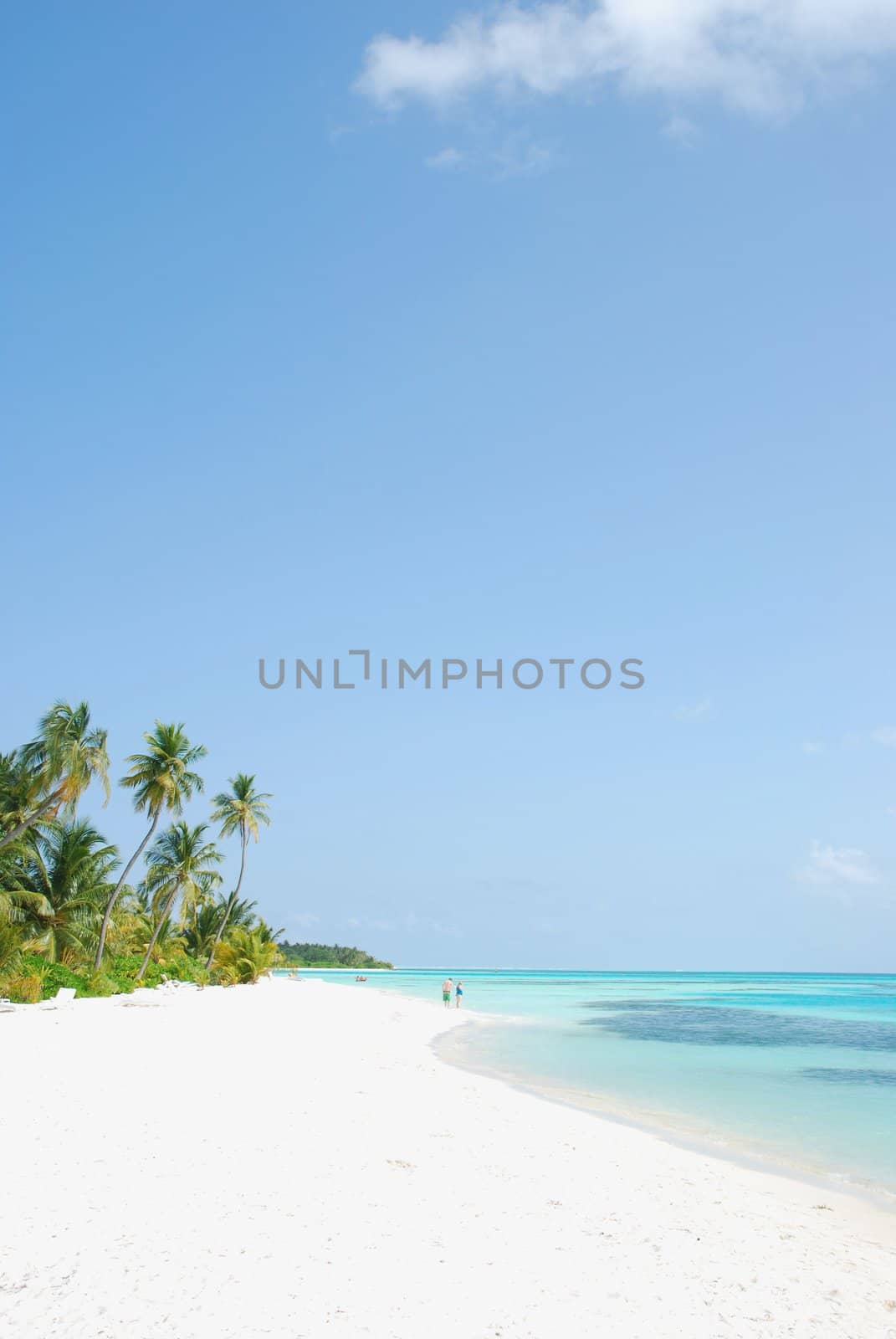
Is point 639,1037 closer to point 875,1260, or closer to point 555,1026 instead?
point 555,1026

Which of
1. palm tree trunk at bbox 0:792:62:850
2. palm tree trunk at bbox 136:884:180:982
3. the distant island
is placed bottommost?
the distant island

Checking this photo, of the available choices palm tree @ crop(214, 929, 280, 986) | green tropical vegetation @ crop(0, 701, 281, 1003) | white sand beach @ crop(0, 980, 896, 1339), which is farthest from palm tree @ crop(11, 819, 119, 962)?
white sand beach @ crop(0, 980, 896, 1339)

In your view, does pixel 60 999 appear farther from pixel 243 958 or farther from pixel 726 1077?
pixel 243 958

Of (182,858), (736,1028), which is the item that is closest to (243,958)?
(182,858)

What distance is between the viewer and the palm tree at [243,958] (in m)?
41.2

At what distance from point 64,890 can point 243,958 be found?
45.6 ft

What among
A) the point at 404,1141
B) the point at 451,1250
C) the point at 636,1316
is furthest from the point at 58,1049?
the point at 636,1316

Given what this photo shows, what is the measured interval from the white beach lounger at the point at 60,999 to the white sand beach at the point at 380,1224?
32.9ft

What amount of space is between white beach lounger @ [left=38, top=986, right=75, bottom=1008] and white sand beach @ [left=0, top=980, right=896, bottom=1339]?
32.9 ft

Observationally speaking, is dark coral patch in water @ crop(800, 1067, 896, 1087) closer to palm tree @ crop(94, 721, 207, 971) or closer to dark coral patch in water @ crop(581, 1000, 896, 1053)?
dark coral patch in water @ crop(581, 1000, 896, 1053)

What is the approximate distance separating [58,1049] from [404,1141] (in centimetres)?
745

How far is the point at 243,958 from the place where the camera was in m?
41.6

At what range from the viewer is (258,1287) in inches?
219

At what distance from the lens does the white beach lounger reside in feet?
72.3
